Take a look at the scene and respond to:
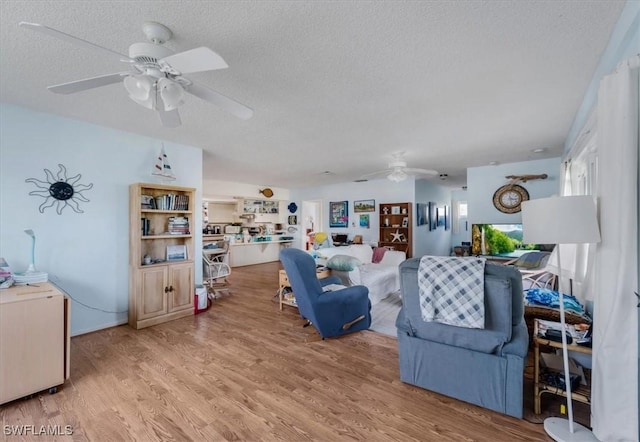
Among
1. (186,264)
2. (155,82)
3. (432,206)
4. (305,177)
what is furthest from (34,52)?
(432,206)

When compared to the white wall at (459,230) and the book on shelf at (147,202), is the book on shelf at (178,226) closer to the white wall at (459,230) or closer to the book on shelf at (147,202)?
the book on shelf at (147,202)

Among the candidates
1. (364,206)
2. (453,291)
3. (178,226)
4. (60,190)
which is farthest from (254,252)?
(453,291)

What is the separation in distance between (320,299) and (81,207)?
304 cm

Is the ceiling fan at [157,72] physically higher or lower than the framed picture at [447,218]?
higher

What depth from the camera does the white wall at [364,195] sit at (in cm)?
736

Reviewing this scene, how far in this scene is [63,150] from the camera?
3148 millimetres

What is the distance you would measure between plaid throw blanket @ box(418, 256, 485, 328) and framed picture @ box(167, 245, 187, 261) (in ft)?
11.0

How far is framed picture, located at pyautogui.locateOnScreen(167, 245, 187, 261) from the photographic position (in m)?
3.90

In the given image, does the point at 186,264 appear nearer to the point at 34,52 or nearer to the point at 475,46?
the point at 34,52

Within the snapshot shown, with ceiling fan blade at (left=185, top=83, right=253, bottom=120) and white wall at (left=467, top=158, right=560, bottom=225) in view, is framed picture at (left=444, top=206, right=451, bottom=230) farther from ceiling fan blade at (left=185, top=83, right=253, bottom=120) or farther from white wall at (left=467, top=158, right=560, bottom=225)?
ceiling fan blade at (left=185, top=83, right=253, bottom=120)

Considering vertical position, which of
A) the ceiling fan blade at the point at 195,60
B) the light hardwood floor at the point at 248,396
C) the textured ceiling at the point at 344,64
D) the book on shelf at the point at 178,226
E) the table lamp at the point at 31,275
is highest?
the textured ceiling at the point at 344,64

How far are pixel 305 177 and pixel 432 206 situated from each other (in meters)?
4.03

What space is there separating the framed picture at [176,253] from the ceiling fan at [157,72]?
2.48 m

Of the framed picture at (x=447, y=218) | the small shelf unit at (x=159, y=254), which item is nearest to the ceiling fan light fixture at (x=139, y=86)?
the small shelf unit at (x=159, y=254)
